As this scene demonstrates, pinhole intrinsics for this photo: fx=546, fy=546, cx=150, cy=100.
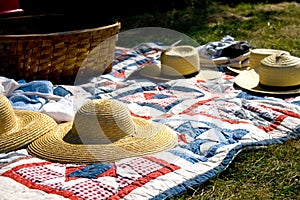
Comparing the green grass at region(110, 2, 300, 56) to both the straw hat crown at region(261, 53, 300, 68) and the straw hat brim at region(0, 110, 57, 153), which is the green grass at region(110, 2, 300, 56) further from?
the straw hat brim at region(0, 110, 57, 153)

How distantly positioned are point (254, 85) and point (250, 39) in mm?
1438

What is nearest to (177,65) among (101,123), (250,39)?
(101,123)

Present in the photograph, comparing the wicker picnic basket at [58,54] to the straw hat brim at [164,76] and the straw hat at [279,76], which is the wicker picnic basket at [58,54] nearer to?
the straw hat brim at [164,76]

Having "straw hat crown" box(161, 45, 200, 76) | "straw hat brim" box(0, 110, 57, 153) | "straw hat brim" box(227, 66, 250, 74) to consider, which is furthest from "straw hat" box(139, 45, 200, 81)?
"straw hat brim" box(0, 110, 57, 153)

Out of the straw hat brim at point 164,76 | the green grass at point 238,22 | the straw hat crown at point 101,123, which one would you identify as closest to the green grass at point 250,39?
the green grass at point 238,22

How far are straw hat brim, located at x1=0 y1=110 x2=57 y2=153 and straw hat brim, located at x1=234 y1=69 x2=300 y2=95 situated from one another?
39.0 inches

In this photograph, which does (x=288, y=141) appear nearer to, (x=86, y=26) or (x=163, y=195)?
(x=163, y=195)

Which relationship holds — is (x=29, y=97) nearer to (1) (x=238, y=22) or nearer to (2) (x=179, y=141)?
(2) (x=179, y=141)

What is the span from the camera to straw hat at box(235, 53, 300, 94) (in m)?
2.51

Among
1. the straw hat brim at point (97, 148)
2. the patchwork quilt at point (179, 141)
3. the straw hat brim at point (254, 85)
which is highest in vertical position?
the straw hat brim at point (97, 148)

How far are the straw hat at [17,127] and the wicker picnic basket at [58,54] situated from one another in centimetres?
68

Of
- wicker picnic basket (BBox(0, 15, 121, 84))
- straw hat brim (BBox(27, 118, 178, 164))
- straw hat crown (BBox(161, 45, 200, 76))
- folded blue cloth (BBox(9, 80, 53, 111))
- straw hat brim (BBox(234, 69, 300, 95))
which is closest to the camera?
straw hat brim (BBox(27, 118, 178, 164))

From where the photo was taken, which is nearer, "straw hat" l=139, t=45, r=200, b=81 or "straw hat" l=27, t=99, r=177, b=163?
"straw hat" l=27, t=99, r=177, b=163

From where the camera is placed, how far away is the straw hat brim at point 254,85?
2.50 metres
